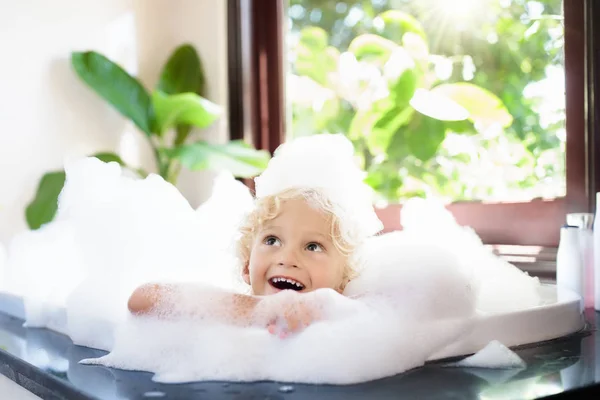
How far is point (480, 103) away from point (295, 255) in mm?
978

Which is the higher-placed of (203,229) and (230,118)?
(230,118)

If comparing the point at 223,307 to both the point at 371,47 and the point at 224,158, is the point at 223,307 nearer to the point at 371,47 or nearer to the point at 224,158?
the point at 224,158

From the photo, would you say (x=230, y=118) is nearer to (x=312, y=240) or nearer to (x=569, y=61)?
(x=569, y=61)

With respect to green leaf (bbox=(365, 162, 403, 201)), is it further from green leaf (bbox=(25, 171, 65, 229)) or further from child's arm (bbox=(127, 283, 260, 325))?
child's arm (bbox=(127, 283, 260, 325))

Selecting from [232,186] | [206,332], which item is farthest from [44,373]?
[232,186]

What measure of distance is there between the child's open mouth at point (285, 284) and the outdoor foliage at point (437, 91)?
0.90 m

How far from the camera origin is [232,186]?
5.48 feet

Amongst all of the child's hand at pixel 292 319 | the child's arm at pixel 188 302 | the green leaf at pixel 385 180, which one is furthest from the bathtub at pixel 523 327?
the green leaf at pixel 385 180

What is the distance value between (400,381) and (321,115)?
1.53m

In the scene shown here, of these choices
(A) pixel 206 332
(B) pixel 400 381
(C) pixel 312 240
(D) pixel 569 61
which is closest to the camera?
(B) pixel 400 381

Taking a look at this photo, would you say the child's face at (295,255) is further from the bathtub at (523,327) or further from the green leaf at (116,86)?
the green leaf at (116,86)

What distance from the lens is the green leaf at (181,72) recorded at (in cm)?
242

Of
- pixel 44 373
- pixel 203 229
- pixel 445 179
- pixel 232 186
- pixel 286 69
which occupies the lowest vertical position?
pixel 44 373

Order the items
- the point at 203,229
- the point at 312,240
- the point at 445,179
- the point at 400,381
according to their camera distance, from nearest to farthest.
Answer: the point at 400,381 → the point at 312,240 → the point at 203,229 → the point at 445,179
